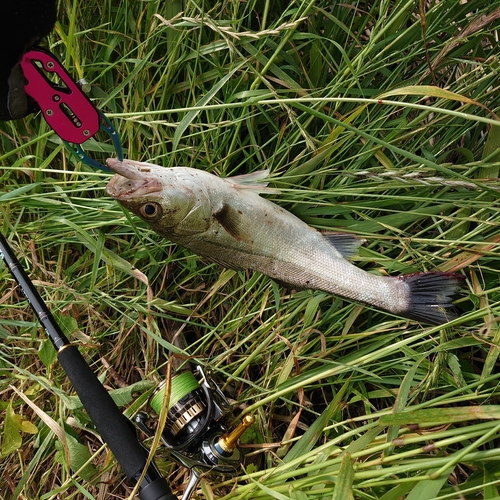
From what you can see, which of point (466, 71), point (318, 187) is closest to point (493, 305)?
point (318, 187)

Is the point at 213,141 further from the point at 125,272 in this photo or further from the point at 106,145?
the point at 125,272

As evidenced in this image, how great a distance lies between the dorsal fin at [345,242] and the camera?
213 cm

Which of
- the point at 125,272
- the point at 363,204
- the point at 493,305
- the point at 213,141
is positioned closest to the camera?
the point at 493,305

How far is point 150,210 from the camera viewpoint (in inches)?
76.5

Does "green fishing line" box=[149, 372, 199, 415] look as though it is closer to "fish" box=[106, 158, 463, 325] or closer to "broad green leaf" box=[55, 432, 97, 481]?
"broad green leaf" box=[55, 432, 97, 481]

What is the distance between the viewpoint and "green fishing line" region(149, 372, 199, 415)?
219cm

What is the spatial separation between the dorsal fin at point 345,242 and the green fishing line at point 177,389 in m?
0.85

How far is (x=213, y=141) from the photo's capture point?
2.34 m

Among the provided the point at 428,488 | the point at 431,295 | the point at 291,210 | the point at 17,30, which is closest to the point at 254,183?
the point at 291,210

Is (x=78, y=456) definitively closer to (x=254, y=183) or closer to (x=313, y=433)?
(x=313, y=433)

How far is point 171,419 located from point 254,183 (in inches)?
41.8

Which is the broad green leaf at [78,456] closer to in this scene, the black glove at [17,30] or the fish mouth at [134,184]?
the fish mouth at [134,184]

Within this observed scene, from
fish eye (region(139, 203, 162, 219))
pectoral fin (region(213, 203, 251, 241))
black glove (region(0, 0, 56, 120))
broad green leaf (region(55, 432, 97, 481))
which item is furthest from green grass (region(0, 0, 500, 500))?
black glove (region(0, 0, 56, 120))

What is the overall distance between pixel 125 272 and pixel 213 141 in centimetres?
76
